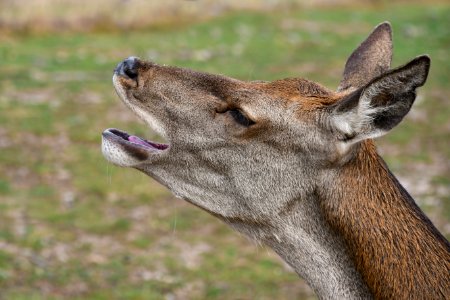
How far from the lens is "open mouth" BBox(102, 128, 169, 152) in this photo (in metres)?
5.08

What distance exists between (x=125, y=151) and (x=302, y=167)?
3.03ft

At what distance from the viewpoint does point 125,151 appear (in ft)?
16.6

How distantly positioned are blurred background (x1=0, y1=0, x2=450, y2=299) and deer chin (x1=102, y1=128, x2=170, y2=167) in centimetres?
82

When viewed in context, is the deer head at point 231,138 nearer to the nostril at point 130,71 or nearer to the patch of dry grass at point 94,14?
the nostril at point 130,71

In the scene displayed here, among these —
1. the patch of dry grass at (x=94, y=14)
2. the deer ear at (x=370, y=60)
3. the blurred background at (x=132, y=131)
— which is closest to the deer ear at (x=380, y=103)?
the deer ear at (x=370, y=60)

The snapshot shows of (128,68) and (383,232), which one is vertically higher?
(128,68)

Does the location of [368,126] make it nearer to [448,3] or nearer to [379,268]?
[379,268]

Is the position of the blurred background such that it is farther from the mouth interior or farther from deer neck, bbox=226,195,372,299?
deer neck, bbox=226,195,372,299

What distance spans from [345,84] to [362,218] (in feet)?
3.35

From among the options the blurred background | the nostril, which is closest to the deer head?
the nostril

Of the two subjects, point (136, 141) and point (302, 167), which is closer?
point (302, 167)

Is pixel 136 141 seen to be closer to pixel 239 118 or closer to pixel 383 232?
pixel 239 118

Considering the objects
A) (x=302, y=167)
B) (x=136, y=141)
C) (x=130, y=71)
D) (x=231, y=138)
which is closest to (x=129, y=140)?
(x=136, y=141)

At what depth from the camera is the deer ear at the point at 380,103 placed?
4332 mm
